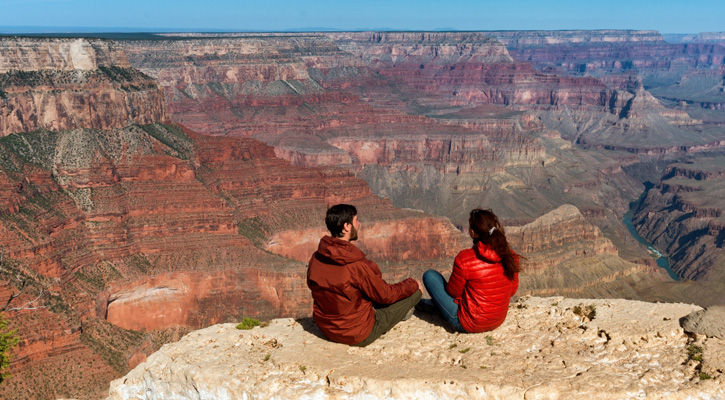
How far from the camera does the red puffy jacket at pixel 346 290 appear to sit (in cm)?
1422

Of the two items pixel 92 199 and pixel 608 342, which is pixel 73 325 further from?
pixel 608 342

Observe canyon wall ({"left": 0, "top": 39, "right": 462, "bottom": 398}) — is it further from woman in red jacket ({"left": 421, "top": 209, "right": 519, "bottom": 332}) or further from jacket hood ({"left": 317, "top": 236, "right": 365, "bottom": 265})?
woman in red jacket ({"left": 421, "top": 209, "right": 519, "bottom": 332})

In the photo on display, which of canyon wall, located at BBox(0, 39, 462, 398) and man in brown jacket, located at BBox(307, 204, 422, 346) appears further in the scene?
canyon wall, located at BBox(0, 39, 462, 398)

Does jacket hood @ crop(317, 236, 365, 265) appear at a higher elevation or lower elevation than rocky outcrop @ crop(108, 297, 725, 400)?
higher

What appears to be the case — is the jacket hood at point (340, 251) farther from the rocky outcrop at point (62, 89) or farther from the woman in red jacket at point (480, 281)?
the rocky outcrop at point (62, 89)

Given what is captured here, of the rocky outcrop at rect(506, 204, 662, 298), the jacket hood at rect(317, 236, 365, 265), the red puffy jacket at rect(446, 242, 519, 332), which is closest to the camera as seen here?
the jacket hood at rect(317, 236, 365, 265)

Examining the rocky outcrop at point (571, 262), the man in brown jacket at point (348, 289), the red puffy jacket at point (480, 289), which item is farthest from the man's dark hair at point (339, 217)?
the rocky outcrop at point (571, 262)

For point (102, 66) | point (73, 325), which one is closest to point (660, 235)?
point (102, 66)

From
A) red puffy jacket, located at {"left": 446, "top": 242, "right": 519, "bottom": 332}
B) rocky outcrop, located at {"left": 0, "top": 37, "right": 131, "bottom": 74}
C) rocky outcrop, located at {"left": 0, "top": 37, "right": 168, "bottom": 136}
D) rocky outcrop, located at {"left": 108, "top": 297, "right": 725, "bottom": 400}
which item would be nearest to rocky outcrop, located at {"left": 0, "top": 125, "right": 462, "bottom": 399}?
rocky outcrop, located at {"left": 0, "top": 37, "right": 168, "bottom": 136}

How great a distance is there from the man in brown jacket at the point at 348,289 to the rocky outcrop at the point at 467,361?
0.50 m

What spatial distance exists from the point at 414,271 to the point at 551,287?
70.3 feet

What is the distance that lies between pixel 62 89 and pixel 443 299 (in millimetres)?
72698

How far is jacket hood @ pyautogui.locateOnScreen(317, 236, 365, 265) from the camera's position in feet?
46.2

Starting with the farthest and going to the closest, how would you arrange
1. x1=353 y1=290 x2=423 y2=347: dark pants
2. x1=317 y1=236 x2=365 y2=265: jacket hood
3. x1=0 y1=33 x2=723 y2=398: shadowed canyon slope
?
x1=0 y1=33 x2=723 y2=398: shadowed canyon slope → x1=353 y1=290 x2=423 y2=347: dark pants → x1=317 y1=236 x2=365 y2=265: jacket hood
